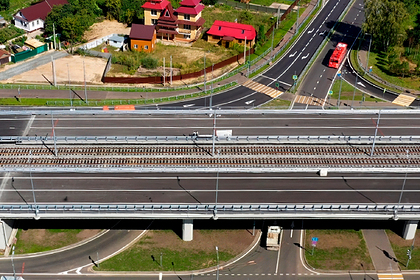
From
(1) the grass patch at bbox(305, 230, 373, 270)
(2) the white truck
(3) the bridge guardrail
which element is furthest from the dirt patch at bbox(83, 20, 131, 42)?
(1) the grass patch at bbox(305, 230, 373, 270)

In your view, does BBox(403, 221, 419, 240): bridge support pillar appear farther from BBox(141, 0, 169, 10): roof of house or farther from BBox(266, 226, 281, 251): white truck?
A: BBox(141, 0, 169, 10): roof of house

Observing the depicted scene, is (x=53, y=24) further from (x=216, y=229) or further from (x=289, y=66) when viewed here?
(x=216, y=229)

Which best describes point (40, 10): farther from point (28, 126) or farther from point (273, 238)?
point (273, 238)

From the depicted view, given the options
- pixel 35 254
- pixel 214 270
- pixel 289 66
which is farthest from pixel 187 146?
pixel 289 66

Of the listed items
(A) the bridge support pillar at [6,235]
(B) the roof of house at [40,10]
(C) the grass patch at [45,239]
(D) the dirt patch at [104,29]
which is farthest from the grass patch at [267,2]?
(A) the bridge support pillar at [6,235]

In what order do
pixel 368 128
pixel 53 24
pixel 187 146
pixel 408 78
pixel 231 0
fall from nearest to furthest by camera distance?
1. pixel 187 146
2. pixel 368 128
3. pixel 408 78
4. pixel 53 24
5. pixel 231 0

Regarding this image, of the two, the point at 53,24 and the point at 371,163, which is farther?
the point at 53,24
